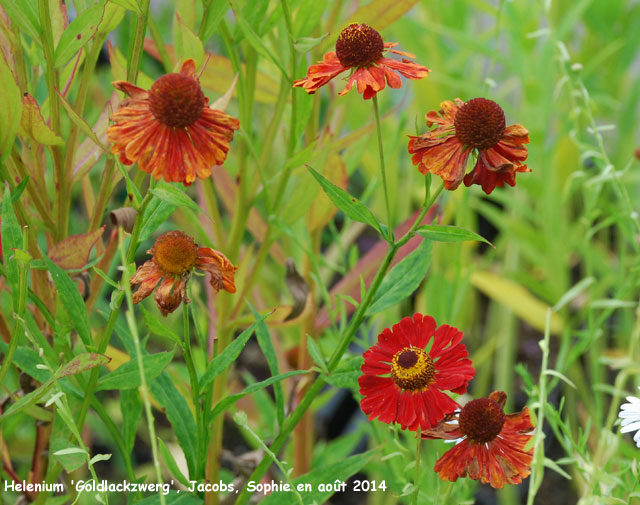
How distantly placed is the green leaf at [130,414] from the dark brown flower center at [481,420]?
0.20 m

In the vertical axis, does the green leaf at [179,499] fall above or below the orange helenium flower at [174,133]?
below

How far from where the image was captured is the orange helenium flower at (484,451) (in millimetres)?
334

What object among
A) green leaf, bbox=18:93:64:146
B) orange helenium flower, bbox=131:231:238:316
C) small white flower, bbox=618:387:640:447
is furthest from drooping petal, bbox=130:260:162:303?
small white flower, bbox=618:387:640:447

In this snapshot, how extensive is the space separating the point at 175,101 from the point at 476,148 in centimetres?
13

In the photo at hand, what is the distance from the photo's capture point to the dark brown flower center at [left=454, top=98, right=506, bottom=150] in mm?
319

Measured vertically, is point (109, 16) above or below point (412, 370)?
above

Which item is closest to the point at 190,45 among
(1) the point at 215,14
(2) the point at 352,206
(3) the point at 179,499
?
(1) the point at 215,14

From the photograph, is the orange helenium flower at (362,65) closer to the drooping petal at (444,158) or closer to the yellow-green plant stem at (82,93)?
the drooping petal at (444,158)

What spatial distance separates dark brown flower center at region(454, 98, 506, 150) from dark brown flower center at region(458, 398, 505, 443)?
112mm

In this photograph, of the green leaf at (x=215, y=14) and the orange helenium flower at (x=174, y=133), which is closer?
the orange helenium flower at (x=174, y=133)

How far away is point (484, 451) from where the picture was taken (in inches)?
13.5

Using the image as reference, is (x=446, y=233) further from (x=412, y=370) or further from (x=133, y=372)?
(x=133, y=372)

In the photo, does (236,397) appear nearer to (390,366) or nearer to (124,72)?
(390,366)

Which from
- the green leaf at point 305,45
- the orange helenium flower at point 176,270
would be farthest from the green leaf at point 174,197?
the green leaf at point 305,45
